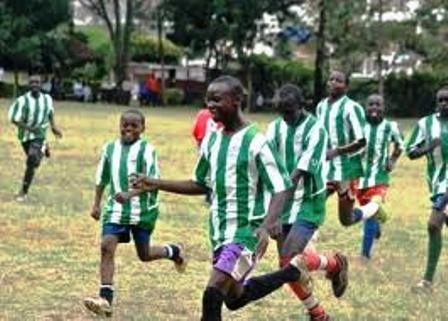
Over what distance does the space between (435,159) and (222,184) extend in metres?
4.22

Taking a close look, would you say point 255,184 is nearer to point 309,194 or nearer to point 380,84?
point 309,194

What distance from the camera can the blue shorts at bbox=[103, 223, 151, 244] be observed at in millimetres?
9930

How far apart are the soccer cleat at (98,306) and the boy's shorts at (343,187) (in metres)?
3.59

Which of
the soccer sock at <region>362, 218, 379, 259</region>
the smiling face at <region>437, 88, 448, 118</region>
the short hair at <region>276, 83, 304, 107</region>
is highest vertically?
the short hair at <region>276, 83, 304, 107</region>

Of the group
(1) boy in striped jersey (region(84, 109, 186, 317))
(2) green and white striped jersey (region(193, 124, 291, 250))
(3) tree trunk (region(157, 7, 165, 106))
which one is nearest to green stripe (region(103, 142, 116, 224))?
(1) boy in striped jersey (region(84, 109, 186, 317))

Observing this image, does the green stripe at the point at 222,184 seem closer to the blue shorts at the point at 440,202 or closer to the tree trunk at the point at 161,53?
the blue shorts at the point at 440,202

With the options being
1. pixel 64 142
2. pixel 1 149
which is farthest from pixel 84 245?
pixel 64 142

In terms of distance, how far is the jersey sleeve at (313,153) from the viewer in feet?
29.8

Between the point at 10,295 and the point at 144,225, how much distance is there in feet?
4.64

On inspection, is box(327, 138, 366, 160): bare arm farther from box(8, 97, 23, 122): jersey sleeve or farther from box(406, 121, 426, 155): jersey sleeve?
box(8, 97, 23, 122): jersey sleeve

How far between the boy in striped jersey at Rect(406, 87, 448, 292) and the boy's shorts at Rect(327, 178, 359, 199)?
1090 mm

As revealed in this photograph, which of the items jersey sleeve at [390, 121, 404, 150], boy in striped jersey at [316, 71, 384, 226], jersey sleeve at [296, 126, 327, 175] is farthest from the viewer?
jersey sleeve at [390, 121, 404, 150]

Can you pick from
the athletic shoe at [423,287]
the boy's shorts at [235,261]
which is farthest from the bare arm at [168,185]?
the athletic shoe at [423,287]

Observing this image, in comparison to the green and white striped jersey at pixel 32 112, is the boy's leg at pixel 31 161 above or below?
below
